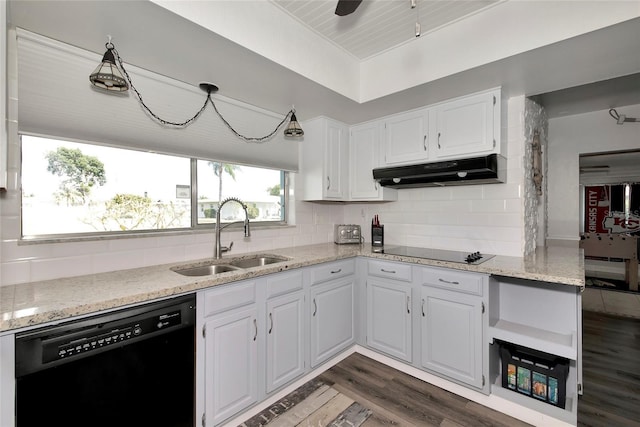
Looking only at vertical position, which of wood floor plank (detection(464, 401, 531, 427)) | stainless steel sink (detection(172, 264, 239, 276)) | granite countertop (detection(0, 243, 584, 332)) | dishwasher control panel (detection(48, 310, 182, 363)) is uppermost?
granite countertop (detection(0, 243, 584, 332))

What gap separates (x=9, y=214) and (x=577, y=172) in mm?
5195

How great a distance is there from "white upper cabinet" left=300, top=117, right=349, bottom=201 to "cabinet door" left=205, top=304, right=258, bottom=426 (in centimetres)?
145

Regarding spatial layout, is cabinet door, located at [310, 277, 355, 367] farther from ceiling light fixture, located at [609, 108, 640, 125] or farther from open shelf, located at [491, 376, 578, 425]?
ceiling light fixture, located at [609, 108, 640, 125]

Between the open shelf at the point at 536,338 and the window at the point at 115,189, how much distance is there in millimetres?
2193

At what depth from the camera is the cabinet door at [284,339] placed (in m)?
1.88

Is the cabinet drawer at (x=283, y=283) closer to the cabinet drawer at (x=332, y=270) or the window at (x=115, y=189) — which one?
the cabinet drawer at (x=332, y=270)

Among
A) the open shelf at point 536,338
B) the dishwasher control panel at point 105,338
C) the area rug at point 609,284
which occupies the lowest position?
the area rug at point 609,284

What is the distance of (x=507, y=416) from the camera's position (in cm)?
182

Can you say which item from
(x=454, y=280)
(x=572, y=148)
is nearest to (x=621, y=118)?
(x=572, y=148)

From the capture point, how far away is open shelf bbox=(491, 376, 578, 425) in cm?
169

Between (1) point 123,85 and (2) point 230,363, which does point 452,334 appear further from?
(1) point 123,85

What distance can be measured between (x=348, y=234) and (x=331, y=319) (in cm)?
101

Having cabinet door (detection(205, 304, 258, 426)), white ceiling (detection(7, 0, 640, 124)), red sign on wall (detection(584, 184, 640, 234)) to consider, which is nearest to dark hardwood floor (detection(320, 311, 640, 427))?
cabinet door (detection(205, 304, 258, 426))

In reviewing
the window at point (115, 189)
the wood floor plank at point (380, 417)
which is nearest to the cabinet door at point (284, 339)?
the wood floor plank at point (380, 417)
